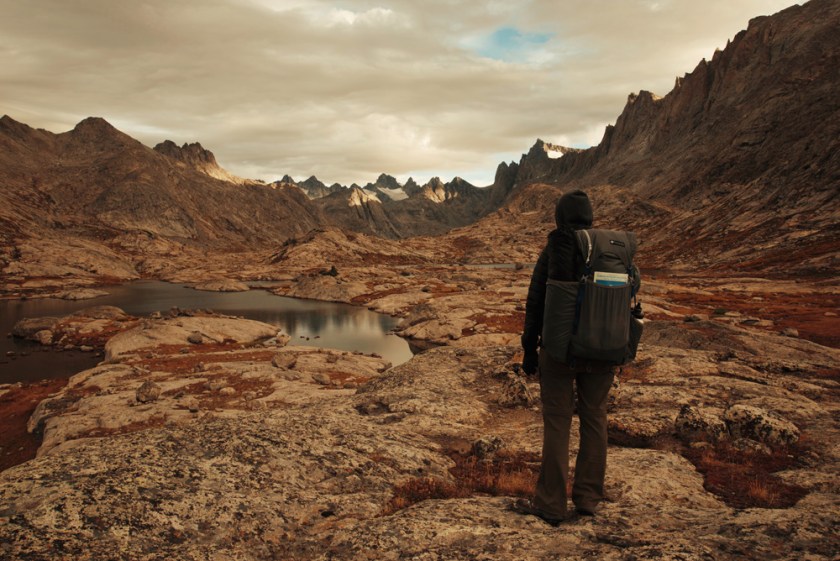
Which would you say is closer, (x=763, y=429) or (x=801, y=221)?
(x=763, y=429)

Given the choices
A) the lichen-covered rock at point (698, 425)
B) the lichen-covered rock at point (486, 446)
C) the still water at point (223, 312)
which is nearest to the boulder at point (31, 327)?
the still water at point (223, 312)

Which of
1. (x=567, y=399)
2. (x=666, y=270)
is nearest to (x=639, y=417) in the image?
(x=567, y=399)

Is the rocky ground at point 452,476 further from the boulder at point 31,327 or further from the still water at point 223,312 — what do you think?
the boulder at point 31,327

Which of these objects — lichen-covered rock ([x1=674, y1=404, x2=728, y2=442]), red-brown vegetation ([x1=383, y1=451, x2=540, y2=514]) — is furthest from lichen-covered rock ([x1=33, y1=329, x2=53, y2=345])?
lichen-covered rock ([x1=674, y1=404, x2=728, y2=442])

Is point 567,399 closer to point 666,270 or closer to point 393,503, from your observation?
point 393,503

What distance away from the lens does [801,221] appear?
134 metres

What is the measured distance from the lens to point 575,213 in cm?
771

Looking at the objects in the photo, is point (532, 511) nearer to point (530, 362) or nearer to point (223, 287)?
point (530, 362)

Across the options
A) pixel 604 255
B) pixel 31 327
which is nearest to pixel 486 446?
pixel 604 255

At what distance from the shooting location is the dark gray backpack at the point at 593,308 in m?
7.14

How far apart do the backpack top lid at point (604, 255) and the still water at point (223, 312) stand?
51.4 meters

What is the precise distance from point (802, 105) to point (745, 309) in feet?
602

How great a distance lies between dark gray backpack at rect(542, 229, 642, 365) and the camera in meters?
7.14

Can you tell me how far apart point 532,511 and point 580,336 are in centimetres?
298
